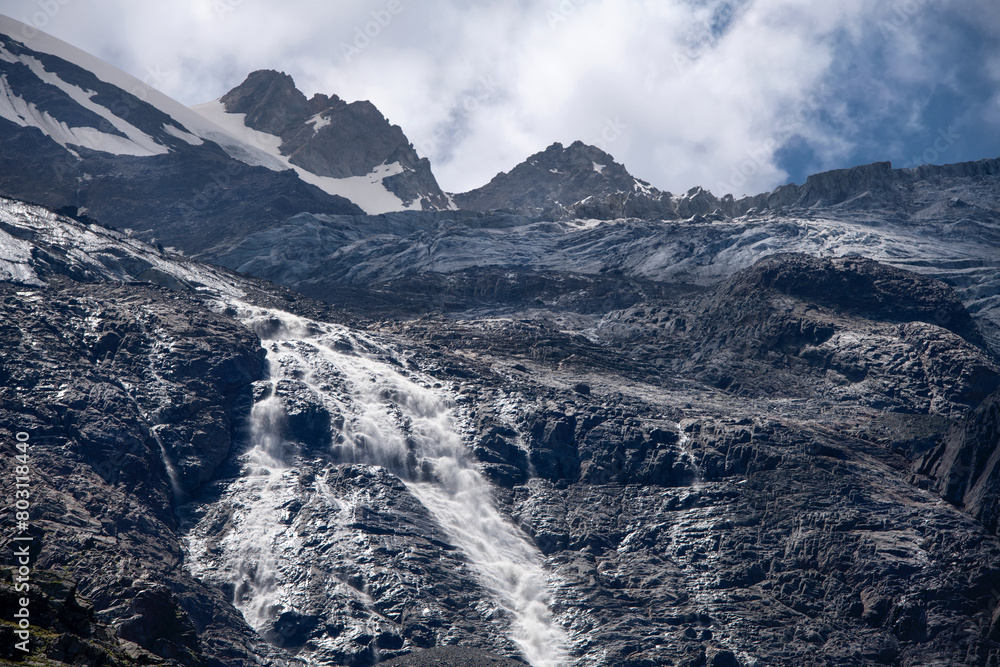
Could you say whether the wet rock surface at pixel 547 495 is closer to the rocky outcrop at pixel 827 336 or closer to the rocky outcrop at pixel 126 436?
the rocky outcrop at pixel 126 436

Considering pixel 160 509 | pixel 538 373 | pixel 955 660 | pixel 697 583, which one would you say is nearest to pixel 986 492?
pixel 955 660

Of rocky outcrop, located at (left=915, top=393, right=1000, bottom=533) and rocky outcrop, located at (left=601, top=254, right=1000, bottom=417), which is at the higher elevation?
rocky outcrop, located at (left=601, top=254, right=1000, bottom=417)

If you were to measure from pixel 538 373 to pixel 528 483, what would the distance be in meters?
25.9

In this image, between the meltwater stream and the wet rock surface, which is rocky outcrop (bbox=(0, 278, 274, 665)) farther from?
the meltwater stream

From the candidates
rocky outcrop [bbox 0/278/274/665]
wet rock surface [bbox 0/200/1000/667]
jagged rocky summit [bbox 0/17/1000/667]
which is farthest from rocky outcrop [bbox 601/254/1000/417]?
rocky outcrop [bbox 0/278/274/665]

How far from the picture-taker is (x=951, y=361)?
125 metres

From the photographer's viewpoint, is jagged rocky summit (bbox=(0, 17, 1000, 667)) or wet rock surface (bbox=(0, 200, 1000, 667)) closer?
wet rock surface (bbox=(0, 200, 1000, 667))

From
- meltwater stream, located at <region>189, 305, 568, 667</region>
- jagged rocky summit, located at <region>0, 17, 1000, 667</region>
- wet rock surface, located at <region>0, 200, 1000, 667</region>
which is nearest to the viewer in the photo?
wet rock surface, located at <region>0, 200, 1000, 667</region>

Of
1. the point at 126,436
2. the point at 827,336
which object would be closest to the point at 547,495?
the point at 126,436

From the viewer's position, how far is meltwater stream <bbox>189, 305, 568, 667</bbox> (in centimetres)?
8269

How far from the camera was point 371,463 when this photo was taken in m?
104

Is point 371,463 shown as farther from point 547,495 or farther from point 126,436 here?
→ point 126,436

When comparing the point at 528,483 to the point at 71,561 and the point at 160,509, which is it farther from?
the point at 71,561

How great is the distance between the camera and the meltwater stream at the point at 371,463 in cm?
8269
